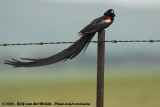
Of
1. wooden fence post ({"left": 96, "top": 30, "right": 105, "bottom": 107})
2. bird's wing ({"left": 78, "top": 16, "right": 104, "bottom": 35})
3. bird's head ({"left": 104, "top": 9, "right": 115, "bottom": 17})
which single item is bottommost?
wooden fence post ({"left": 96, "top": 30, "right": 105, "bottom": 107})

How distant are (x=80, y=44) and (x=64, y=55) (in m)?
0.34

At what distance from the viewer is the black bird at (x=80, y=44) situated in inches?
194

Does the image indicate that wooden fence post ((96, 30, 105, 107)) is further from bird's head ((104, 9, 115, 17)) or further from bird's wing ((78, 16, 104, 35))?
bird's head ((104, 9, 115, 17))

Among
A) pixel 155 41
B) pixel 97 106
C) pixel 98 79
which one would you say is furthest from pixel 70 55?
pixel 155 41

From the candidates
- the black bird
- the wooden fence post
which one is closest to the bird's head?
the black bird

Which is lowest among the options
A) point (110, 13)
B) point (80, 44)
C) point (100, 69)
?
point (100, 69)

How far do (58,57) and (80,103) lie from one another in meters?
1.26

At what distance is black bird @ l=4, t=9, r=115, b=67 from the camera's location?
493 centimetres

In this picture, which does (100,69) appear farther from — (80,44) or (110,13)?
(110,13)

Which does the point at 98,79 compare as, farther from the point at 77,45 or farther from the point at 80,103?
the point at 80,103

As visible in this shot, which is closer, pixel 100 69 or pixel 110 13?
pixel 100 69

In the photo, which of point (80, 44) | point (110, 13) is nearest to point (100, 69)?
point (80, 44)

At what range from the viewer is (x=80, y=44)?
5184 mm

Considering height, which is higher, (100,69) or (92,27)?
(92,27)
